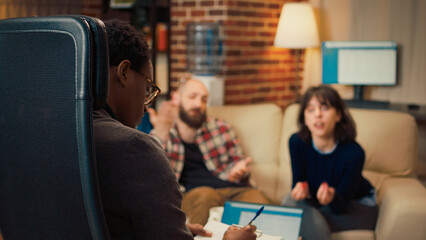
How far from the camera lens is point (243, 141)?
2963 millimetres

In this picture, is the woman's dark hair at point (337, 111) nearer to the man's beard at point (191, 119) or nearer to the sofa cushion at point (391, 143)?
the sofa cushion at point (391, 143)

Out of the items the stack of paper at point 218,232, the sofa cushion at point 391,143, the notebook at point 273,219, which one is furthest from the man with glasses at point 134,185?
the sofa cushion at point 391,143

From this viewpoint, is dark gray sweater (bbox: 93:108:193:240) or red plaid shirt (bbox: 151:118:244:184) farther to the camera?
red plaid shirt (bbox: 151:118:244:184)

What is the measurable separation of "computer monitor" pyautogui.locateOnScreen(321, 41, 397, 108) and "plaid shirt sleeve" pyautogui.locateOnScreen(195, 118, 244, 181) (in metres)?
1.61

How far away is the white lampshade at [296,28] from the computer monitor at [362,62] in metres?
0.19

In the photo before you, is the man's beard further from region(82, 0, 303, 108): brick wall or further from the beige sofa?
region(82, 0, 303, 108): brick wall

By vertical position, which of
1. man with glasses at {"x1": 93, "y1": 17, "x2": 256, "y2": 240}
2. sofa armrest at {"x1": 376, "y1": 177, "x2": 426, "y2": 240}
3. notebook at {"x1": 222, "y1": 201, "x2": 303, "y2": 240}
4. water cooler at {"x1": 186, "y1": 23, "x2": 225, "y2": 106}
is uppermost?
water cooler at {"x1": 186, "y1": 23, "x2": 225, "y2": 106}

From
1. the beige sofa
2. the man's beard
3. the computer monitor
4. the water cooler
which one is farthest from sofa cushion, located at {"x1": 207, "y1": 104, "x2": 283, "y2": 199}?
the computer monitor

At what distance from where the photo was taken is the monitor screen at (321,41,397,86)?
412cm

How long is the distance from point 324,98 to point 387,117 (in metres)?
0.49

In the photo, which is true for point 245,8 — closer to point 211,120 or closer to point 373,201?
point 211,120

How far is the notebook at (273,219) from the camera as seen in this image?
5.52 feet

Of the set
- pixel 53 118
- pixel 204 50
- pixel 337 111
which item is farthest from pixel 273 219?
pixel 204 50

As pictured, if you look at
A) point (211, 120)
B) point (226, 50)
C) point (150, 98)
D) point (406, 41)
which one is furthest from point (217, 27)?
point (150, 98)
